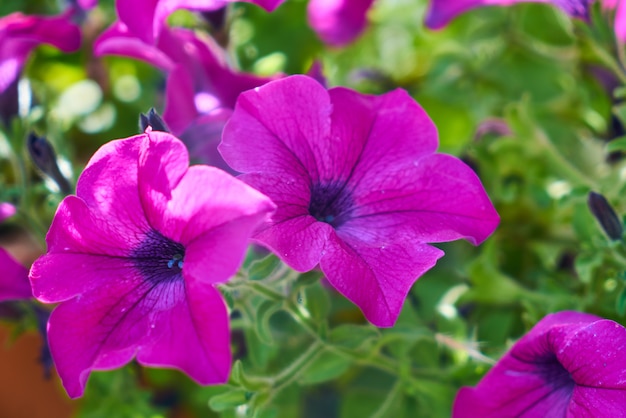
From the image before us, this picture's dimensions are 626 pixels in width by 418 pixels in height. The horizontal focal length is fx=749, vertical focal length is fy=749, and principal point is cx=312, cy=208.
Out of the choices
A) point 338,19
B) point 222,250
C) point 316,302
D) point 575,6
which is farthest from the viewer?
point 338,19

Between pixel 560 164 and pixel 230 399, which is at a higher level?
pixel 560 164

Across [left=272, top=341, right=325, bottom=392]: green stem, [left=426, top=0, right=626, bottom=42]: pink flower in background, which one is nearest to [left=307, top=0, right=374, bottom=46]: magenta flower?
[left=426, top=0, right=626, bottom=42]: pink flower in background

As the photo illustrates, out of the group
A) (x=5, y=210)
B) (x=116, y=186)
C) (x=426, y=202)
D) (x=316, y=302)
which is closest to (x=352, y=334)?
(x=316, y=302)

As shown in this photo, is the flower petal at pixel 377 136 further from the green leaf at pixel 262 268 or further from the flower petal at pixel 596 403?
the flower petal at pixel 596 403

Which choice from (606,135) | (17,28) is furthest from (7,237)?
(606,135)

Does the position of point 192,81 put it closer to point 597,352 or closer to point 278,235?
point 278,235

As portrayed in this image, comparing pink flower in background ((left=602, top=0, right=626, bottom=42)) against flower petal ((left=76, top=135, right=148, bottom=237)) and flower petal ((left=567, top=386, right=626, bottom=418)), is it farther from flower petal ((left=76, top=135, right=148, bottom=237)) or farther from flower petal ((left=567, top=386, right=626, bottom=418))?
flower petal ((left=76, top=135, right=148, bottom=237))
